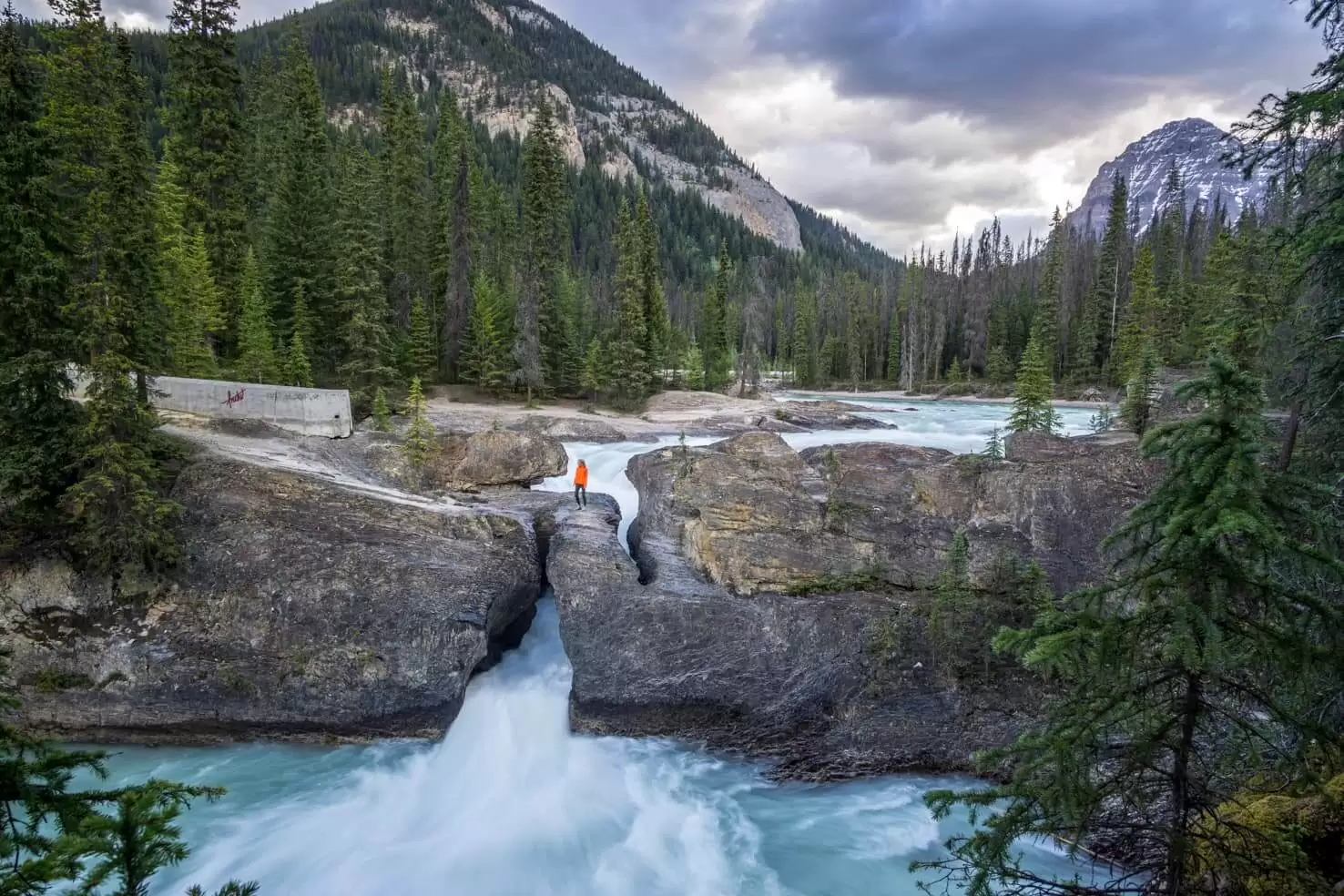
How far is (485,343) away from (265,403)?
1766cm

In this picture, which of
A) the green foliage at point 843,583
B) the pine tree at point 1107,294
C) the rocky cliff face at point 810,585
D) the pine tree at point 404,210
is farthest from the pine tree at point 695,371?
the green foliage at point 843,583

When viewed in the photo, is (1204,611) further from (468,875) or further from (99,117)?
(99,117)

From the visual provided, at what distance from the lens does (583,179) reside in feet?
448

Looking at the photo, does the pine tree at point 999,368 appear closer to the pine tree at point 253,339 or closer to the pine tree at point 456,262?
the pine tree at point 456,262

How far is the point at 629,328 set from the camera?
4266 centimetres

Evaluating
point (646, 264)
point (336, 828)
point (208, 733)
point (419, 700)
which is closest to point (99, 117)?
point (208, 733)

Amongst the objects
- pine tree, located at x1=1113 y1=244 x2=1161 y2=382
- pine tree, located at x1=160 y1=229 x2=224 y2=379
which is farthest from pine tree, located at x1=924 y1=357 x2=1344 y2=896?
pine tree, located at x1=1113 y1=244 x2=1161 y2=382

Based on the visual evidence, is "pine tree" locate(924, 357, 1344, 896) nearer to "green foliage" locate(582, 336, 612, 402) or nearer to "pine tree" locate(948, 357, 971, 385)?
"green foliage" locate(582, 336, 612, 402)

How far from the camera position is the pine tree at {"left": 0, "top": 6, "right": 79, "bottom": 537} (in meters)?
12.7

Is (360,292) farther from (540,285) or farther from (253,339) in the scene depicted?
(540,285)

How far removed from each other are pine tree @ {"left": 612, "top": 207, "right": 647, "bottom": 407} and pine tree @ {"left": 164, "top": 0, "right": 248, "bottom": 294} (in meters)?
20.6

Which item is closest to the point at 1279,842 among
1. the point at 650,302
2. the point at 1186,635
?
the point at 1186,635

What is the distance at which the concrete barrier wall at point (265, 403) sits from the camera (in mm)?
20578

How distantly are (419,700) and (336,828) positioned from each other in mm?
2526
